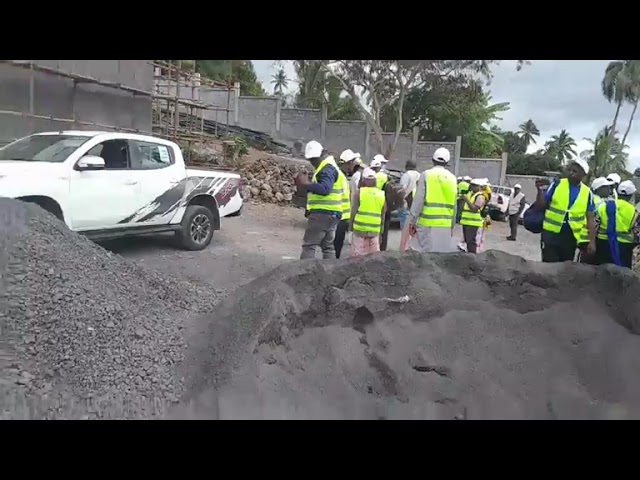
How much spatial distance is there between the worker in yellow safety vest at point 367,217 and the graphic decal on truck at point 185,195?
2.09 metres

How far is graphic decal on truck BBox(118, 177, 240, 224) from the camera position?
680cm

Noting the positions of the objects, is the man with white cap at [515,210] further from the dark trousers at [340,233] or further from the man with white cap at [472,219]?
the dark trousers at [340,233]

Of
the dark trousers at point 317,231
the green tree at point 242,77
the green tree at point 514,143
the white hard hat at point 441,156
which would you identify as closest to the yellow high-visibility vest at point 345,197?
the dark trousers at point 317,231

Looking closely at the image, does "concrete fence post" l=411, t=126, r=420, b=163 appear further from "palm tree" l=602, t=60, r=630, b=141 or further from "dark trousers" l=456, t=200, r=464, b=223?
"dark trousers" l=456, t=200, r=464, b=223

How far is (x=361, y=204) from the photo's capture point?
20.9ft

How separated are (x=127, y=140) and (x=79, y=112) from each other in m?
3.14

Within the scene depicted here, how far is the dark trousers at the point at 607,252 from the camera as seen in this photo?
560cm

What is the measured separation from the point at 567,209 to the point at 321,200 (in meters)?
2.31

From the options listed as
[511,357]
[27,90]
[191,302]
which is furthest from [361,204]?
[27,90]

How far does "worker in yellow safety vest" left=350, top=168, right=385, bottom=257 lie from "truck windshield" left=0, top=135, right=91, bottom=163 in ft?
9.84

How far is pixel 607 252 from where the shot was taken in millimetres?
5625

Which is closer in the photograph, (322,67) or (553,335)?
(553,335)

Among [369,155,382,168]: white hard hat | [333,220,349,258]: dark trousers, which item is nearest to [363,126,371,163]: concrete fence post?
[369,155,382,168]: white hard hat

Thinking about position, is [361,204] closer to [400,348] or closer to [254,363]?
[400,348]
